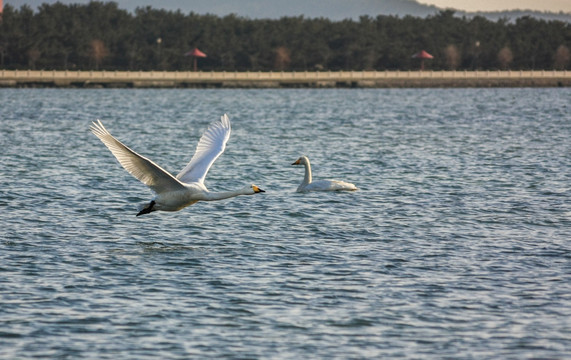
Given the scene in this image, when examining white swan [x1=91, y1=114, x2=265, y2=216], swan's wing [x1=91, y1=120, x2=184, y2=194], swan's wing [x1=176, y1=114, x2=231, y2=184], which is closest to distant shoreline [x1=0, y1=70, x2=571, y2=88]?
swan's wing [x1=176, y1=114, x2=231, y2=184]

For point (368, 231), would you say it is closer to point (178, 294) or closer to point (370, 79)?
point (178, 294)

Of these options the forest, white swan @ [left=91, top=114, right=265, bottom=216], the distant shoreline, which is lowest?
the distant shoreline

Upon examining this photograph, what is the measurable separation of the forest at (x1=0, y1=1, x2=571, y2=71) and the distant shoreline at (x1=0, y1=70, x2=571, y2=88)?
38.5 feet

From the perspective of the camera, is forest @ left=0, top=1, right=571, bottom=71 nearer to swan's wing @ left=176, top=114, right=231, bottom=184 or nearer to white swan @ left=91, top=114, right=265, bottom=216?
swan's wing @ left=176, top=114, right=231, bottom=184

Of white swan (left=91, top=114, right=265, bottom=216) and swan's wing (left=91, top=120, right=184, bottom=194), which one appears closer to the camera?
swan's wing (left=91, top=120, right=184, bottom=194)

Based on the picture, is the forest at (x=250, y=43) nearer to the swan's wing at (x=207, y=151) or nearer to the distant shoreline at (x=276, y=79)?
the distant shoreline at (x=276, y=79)

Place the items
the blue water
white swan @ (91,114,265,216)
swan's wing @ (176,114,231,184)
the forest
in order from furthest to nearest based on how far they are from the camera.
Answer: the forest → swan's wing @ (176,114,231,184) → white swan @ (91,114,265,216) → the blue water

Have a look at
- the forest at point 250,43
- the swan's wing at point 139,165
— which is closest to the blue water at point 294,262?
the swan's wing at point 139,165

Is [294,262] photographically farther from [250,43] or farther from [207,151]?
[250,43]

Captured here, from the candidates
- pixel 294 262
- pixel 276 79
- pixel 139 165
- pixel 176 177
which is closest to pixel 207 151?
pixel 176 177

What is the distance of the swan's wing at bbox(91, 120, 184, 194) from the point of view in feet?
54.6

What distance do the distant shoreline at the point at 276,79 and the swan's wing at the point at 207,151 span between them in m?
102

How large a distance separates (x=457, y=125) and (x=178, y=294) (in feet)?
164

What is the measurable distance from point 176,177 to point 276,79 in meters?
114
